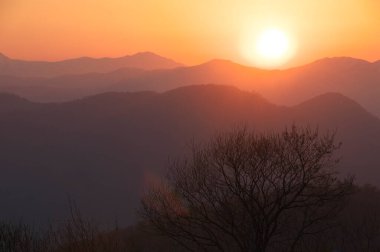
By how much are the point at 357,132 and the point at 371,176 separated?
35.1 meters

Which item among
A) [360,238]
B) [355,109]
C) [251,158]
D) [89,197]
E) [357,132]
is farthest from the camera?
[355,109]

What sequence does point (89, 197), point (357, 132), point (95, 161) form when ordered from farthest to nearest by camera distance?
point (357, 132) → point (95, 161) → point (89, 197)

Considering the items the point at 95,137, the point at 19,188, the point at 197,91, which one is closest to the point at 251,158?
the point at 19,188

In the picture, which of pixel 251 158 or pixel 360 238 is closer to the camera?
pixel 251 158

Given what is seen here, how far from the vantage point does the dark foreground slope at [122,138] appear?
436 ft

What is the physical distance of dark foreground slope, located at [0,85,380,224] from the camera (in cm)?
13300

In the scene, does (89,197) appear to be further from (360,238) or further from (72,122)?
(360,238)

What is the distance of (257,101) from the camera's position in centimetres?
17338

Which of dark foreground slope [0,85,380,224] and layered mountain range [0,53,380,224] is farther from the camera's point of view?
dark foreground slope [0,85,380,224]

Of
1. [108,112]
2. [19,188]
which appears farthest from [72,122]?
[19,188]

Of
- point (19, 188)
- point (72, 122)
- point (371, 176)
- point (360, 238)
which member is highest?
point (72, 122)

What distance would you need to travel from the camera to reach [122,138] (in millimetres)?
166875

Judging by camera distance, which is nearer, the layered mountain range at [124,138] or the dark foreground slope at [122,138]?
the layered mountain range at [124,138]

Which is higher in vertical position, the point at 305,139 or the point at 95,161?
the point at 95,161
